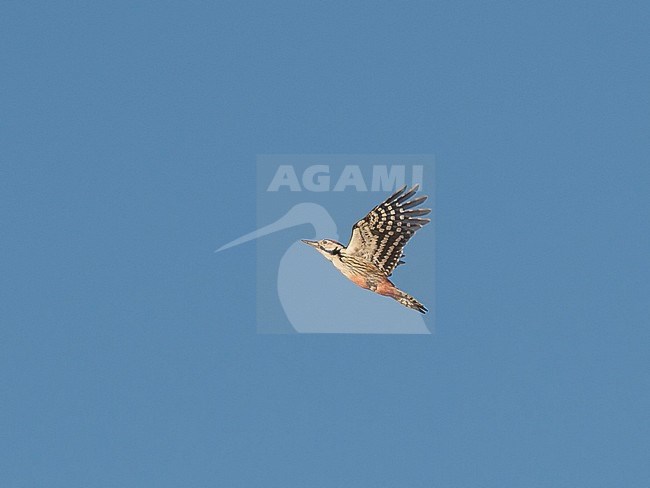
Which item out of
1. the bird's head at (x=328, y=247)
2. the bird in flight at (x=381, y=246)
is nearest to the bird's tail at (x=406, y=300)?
the bird in flight at (x=381, y=246)

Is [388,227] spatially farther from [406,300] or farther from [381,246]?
[406,300]

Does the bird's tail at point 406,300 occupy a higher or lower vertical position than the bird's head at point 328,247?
lower

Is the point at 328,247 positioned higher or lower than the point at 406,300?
higher

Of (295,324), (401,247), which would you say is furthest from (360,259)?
(295,324)

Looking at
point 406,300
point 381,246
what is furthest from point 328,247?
point 406,300

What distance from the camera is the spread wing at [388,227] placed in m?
33.7

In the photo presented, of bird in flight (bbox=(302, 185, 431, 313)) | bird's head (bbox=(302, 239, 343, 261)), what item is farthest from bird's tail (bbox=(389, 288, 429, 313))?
bird's head (bbox=(302, 239, 343, 261))

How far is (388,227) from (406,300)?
173 cm

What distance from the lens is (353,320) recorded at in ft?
119

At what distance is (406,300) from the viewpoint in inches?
→ 1352

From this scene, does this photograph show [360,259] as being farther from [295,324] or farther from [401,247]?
[295,324]

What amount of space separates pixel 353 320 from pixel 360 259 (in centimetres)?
270

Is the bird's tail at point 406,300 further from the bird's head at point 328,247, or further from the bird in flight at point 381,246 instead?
the bird's head at point 328,247

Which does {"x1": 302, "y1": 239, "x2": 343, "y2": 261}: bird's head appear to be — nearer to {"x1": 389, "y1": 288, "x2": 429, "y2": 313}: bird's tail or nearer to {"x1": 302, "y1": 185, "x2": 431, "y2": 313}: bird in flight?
{"x1": 302, "y1": 185, "x2": 431, "y2": 313}: bird in flight
